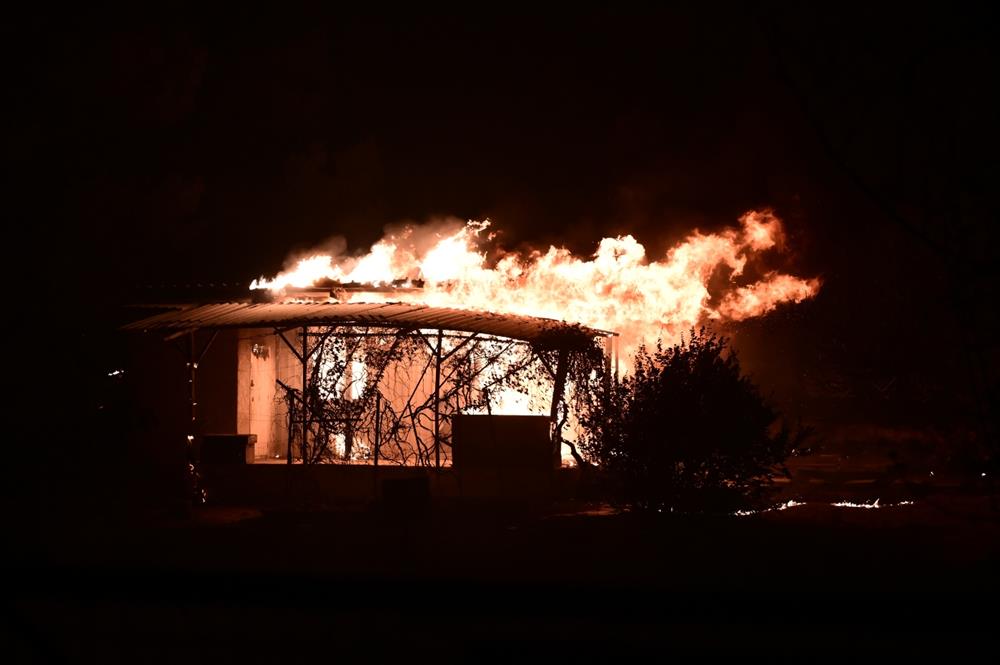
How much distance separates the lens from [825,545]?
446 inches

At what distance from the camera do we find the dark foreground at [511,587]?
15.4 ft

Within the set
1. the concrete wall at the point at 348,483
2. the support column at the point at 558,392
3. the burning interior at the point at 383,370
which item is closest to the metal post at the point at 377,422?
the burning interior at the point at 383,370

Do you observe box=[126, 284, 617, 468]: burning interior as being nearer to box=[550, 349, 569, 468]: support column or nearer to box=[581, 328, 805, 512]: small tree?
box=[550, 349, 569, 468]: support column

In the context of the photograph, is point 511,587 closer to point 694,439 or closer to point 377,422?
point 694,439

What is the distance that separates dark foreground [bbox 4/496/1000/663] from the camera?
4.68 metres

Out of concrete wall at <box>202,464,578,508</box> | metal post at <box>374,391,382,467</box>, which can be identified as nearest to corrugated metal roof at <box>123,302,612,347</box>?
metal post at <box>374,391,382,467</box>

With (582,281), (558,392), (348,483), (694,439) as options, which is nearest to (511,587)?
(694,439)

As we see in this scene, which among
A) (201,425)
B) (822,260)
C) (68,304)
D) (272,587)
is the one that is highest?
(822,260)

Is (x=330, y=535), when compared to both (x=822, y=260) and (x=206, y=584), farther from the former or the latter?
(x=822, y=260)

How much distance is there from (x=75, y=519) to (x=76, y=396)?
267 cm

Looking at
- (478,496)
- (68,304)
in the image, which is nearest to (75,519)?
(68,304)

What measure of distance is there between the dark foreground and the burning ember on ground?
5.93 metres

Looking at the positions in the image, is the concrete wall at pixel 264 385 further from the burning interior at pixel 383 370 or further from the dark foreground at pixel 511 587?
the dark foreground at pixel 511 587

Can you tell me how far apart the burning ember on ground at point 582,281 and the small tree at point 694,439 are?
7477mm
